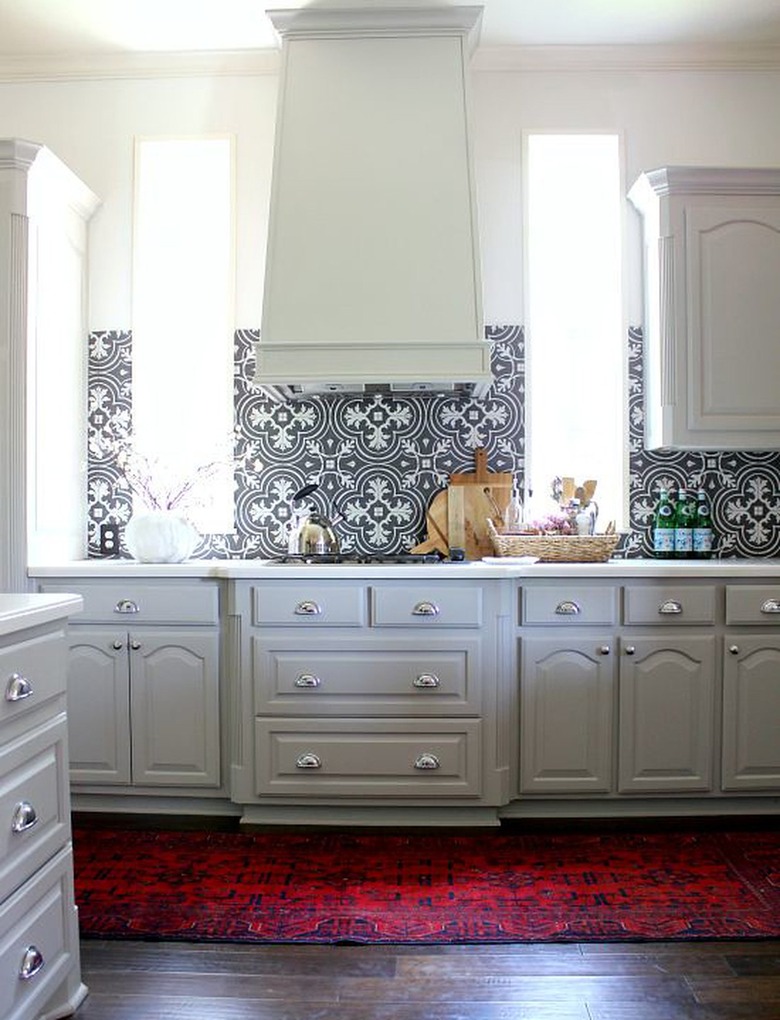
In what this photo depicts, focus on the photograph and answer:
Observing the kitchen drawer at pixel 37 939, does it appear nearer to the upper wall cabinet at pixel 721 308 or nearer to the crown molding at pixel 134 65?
the upper wall cabinet at pixel 721 308

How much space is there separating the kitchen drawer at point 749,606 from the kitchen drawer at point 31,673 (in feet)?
6.77

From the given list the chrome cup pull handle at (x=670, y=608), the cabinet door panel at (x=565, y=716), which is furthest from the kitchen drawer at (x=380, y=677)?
the chrome cup pull handle at (x=670, y=608)

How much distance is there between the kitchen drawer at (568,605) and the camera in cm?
268

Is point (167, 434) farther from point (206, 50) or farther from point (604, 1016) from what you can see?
point (604, 1016)

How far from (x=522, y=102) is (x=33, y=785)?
9.89 feet

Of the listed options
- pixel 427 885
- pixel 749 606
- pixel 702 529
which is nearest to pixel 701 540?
pixel 702 529

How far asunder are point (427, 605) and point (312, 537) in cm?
61

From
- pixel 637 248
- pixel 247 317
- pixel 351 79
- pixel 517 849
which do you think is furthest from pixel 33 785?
pixel 637 248

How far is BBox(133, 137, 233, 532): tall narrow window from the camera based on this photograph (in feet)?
10.8

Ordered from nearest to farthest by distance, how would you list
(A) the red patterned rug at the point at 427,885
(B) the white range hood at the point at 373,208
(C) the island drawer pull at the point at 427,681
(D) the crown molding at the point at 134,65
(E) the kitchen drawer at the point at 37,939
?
(E) the kitchen drawer at the point at 37,939 → (A) the red patterned rug at the point at 427,885 → (C) the island drawer pull at the point at 427,681 → (B) the white range hood at the point at 373,208 → (D) the crown molding at the point at 134,65

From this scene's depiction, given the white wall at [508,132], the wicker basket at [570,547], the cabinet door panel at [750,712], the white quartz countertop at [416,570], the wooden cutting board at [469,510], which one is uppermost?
the white wall at [508,132]

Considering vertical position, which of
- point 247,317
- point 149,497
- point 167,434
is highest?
point 247,317

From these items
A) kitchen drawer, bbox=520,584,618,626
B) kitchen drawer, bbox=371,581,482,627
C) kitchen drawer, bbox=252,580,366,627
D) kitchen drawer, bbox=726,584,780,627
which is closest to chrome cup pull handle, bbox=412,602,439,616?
kitchen drawer, bbox=371,581,482,627

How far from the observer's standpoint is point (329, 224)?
2848 mm
